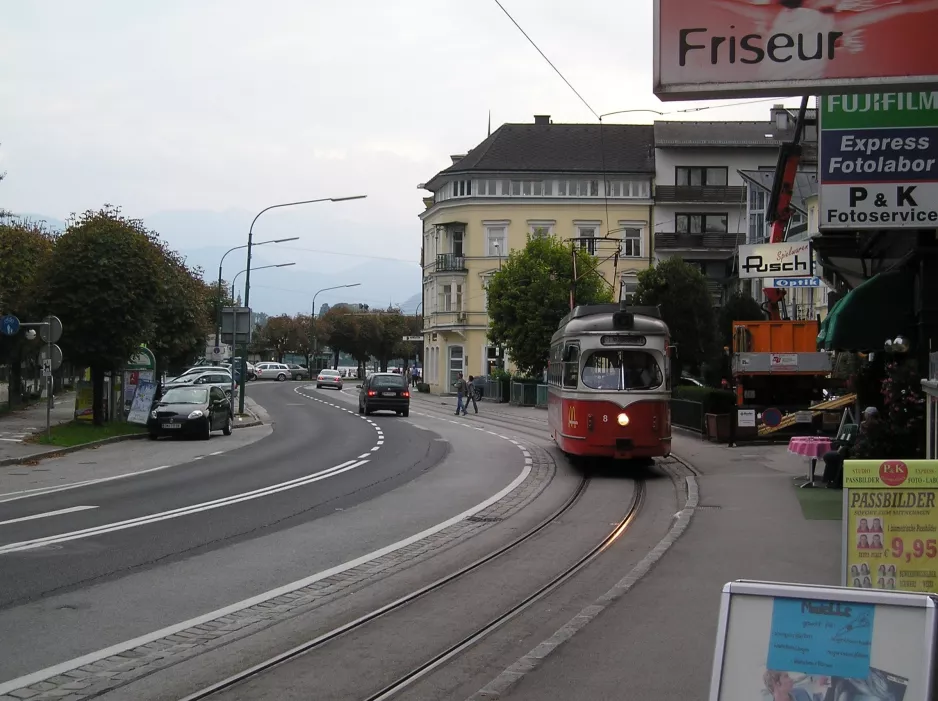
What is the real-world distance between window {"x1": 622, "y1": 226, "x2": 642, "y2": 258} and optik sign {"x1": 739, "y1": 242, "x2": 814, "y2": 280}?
5177 centimetres

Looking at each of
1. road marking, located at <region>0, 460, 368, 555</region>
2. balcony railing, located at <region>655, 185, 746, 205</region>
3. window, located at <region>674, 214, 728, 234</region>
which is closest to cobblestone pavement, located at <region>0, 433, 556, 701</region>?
road marking, located at <region>0, 460, 368, 555</region>

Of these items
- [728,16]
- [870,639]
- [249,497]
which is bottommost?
[249,497]

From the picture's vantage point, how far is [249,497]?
691 inches

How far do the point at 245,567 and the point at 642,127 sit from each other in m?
71.6

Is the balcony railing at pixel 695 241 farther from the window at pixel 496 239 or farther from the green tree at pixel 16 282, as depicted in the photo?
the green tree at pixel 16 282

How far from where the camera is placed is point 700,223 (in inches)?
2891

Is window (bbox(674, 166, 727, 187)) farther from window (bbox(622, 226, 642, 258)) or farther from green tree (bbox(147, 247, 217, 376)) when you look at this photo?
green tree (bbox(147, 247, 217, 376))

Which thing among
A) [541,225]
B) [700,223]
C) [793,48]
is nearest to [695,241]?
[700,223]

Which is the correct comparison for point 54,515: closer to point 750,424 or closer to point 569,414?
point 569,414

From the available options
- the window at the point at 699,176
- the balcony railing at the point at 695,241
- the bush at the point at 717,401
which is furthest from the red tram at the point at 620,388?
the window at the point at 699,176

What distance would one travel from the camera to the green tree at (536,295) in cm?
5816

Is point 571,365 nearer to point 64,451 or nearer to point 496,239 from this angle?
point 64,451

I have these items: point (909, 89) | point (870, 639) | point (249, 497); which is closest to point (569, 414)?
point (249, 497)

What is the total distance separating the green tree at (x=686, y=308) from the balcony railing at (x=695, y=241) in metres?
24.3
